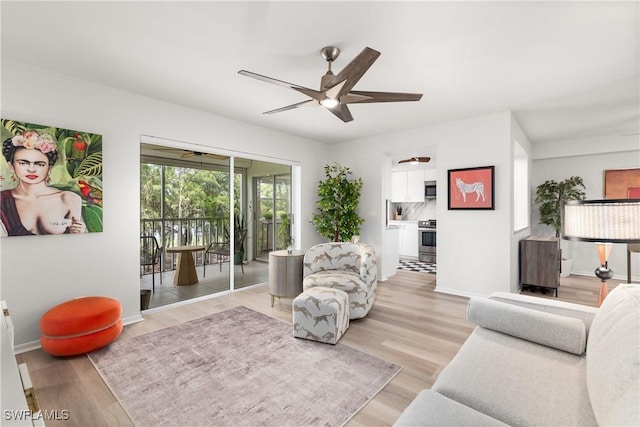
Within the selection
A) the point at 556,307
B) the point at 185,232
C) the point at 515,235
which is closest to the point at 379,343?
the point at 556,307

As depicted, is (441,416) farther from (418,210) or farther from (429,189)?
(418,210)

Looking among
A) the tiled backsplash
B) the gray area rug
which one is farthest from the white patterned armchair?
the tiled backsplash

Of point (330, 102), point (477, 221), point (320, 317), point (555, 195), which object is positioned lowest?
point (320, 317)

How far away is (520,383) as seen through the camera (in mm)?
1314

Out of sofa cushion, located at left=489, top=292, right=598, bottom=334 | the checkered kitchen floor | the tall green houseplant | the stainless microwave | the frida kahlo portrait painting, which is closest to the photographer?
sofa cushion, located at left=489, top=292, right=598, bottom=334

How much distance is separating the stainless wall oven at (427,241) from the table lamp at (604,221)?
542 centimetres

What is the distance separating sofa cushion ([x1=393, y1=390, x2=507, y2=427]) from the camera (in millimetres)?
1015

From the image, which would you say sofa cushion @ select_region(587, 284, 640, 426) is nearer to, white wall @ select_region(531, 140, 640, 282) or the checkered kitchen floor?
the checkered kitchen floor

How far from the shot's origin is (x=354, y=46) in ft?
7.74

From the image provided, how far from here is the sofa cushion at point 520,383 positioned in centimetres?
113

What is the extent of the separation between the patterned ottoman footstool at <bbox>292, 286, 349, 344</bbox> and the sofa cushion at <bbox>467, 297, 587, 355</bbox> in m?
1.18

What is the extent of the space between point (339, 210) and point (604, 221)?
3.82 metres

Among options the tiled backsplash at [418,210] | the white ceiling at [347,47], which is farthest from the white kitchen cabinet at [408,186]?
the white ceiling at [347,47]

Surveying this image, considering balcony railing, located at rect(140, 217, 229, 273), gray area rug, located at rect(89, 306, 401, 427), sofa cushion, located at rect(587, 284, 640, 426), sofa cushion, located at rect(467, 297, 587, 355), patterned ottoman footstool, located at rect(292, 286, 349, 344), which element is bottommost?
gray area rug, located at rect(89, 306, 401, 427)
